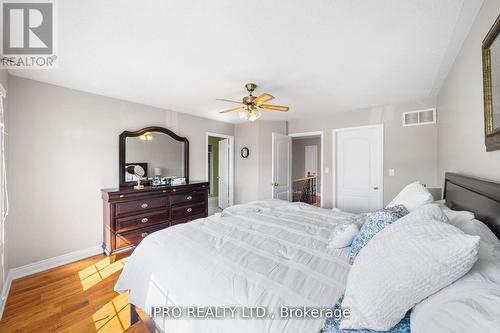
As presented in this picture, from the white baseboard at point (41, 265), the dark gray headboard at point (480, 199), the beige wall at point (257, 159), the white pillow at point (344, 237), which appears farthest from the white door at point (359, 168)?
the white baseboard at point (41, 265)

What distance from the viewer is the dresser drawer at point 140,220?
278cm

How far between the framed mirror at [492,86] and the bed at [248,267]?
27 centimetres

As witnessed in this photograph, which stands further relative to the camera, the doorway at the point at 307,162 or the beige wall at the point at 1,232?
the doorway at the point at 307,162

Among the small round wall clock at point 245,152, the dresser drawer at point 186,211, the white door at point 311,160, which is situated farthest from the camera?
the white door at point 311,160

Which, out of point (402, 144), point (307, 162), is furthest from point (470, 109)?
point (307, 162)

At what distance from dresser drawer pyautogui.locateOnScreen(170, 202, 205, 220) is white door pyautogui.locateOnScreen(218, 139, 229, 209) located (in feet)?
4.51

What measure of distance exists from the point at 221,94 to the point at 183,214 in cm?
212

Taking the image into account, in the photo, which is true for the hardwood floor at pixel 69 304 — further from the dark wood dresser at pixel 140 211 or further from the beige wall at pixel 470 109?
the beige wall at pixel 470 109

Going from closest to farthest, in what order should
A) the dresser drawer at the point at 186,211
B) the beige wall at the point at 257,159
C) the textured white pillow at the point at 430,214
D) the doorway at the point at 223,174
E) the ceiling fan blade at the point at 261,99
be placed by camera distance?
the textured white pillow at the point at 430,214, the ceiling fan blade at the point at 261,99, the dresser drawer at the point at 186,211, the beige wall at the point at 257,159, the doorway at the point at 223,174

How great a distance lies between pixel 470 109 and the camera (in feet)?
5.18

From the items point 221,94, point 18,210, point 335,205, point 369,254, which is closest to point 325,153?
point 335,205

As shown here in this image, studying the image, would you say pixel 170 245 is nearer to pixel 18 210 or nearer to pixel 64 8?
pixel 64 8

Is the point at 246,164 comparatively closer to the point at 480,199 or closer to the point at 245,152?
the point at 245,152

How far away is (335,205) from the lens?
411 centimetres
